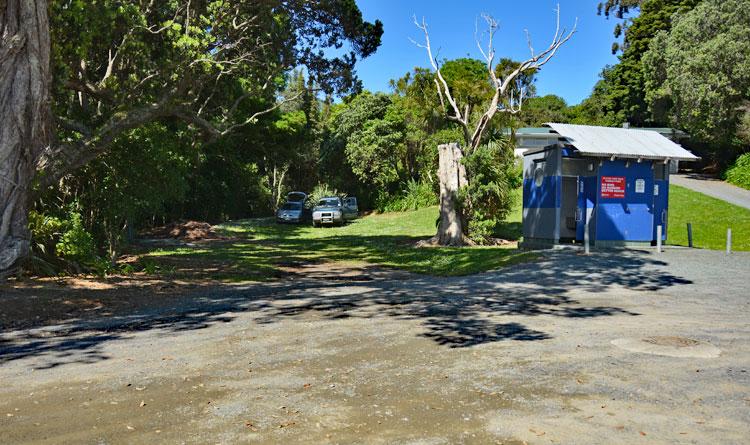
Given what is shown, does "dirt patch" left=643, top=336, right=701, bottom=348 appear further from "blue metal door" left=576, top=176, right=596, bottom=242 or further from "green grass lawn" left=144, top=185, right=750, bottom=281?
"blue metal door" left=576, top=176, right=596, bottom=242

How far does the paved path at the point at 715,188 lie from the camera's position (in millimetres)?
35150

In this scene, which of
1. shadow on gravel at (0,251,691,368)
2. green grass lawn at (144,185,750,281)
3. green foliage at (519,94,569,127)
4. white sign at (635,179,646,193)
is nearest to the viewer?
shadow on gravel at (0,251,691,368)

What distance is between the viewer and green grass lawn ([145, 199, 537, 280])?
59.8ft

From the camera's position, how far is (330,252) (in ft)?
82.5

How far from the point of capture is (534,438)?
451 cm

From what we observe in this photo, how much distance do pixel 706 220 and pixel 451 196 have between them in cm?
1395

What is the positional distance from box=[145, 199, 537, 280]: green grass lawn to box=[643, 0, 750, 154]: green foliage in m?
16.7

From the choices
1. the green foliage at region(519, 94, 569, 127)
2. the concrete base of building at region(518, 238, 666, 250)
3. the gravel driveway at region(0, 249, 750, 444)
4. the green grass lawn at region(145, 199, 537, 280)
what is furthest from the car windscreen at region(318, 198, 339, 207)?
the green foliage at region(519, 94, 569, 127)

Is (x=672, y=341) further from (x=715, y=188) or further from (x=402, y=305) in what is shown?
(x=715, y=188)

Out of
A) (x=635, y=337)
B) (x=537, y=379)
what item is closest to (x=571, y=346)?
(x=635, y=337)

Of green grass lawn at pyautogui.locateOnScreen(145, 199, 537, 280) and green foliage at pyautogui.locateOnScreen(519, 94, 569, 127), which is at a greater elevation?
green foliage at pyautogui.locateOnScreen(519, 94, 569, 127)

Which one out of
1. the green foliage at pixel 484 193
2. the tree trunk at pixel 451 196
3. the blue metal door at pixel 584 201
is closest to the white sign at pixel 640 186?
the blue metal door at pixel 584 201

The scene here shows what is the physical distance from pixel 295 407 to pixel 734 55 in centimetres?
4440

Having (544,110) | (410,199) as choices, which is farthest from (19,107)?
(544,110)
